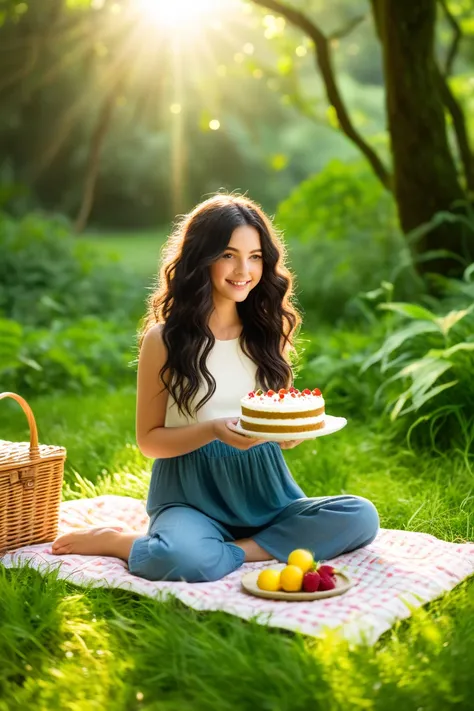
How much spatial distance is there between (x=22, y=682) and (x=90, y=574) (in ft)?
2.31

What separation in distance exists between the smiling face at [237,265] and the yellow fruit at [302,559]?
3.16ft

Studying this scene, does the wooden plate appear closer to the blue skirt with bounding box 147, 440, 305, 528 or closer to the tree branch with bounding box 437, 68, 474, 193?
the blue skirt with bounding box 147, 440, 305, 528

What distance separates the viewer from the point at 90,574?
11.0 ft

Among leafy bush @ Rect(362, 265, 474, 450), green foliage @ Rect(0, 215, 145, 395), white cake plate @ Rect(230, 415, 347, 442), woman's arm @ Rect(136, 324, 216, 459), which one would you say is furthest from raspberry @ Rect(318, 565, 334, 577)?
green foliage @ Rect(0, 215, 145, 395)

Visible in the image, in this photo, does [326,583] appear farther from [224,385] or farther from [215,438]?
[224,385]

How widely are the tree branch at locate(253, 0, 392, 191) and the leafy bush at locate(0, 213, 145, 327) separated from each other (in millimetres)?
3225

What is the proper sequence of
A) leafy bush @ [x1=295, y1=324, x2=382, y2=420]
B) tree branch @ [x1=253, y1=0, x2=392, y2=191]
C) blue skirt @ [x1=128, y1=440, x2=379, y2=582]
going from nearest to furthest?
blue skirt @ [x1=128, y1=440, x2=379, y2=582]
leafy bush @ [x1=295, y1=324, x2=382, y2=420]
tree branch @ [x1=253, y1=0, x2=392, y2=191]

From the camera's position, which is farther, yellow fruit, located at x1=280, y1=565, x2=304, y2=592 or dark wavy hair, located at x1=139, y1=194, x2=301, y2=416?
dark wavy hair, located at x1=139, y1=194, x2=301, y2=416

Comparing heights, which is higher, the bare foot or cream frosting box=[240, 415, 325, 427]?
cream frosting box=[240, 415, 325, 427]

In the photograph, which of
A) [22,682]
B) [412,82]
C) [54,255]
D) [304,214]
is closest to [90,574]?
[22,682]

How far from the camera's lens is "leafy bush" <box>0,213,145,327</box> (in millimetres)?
9531

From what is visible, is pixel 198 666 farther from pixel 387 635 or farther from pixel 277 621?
pixel 387 635

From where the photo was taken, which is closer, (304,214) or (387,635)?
(387,635)

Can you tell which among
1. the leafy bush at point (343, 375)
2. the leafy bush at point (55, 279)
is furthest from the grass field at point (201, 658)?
the leafy bush at point (55, 279)
